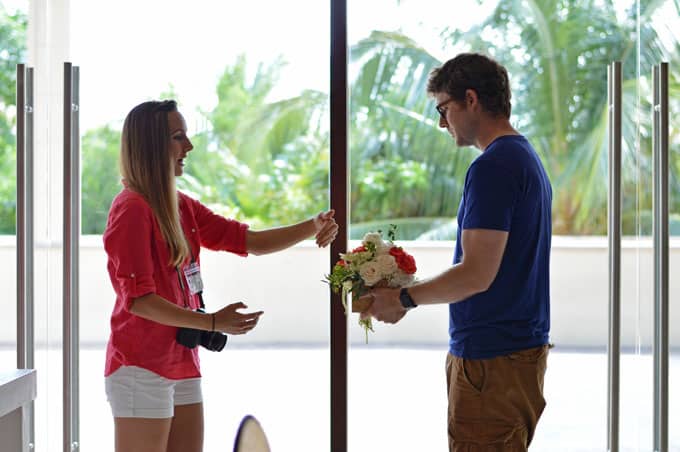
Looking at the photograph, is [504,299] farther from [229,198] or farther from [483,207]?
→ [229,198]

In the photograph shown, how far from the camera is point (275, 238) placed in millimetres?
3006

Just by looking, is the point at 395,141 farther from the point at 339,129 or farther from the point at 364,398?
the point at 364,398

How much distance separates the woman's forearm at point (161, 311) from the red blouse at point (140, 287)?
0.02 meters

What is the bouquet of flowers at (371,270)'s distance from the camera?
2518mm

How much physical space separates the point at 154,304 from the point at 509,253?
105cm

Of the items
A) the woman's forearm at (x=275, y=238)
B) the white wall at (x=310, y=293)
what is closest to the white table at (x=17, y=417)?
the woman's forearm at (x=275, y=238)

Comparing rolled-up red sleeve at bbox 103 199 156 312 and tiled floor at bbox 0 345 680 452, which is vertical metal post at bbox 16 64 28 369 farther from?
rolled-up red sleeve at bbox 103 199 156 312

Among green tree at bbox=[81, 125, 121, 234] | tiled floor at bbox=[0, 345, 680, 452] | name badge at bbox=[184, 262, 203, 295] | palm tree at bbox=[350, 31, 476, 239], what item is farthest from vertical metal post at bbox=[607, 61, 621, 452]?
green tree at bbox=[81, 125, 121, 234]

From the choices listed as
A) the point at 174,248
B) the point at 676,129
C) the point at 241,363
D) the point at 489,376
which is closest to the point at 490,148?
the point at 489,376

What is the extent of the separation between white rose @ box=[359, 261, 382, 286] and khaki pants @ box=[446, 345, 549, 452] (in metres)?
0.35

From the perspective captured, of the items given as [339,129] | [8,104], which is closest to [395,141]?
[339,129]

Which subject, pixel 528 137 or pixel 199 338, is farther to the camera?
pixel 528 137

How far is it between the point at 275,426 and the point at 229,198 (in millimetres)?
967

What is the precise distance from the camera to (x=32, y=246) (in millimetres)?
3166
